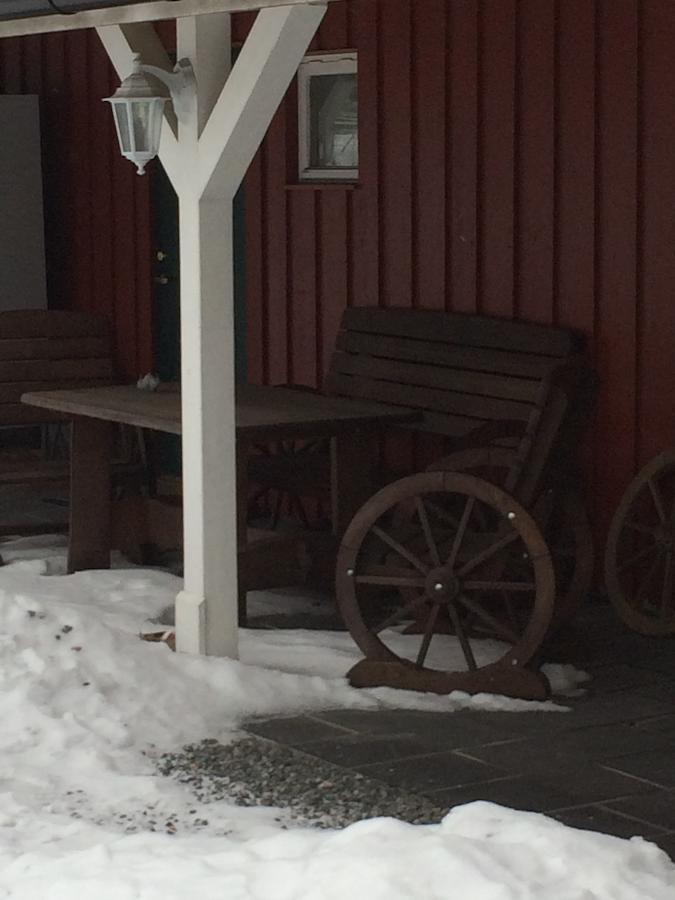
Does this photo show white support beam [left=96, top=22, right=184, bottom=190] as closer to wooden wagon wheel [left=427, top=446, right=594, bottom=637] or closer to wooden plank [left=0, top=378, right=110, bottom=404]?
wooden wagon wheel [left=427, top=446, right=594, bottom=637]

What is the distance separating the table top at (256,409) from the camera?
7512 millimetres

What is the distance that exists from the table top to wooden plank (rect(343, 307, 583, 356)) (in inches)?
18.7

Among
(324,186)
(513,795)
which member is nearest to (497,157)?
(324,186)

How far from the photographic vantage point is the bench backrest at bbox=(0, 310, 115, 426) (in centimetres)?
963

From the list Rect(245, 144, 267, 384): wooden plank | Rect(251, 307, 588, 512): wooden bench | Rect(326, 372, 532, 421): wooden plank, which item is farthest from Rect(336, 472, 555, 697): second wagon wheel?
Rect(245, 144, 267, 384): wooden plank

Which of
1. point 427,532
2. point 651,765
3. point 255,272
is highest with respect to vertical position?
point 255,272

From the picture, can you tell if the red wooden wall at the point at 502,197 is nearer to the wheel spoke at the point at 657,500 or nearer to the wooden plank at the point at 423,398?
the wheel spoke at the point at 657,500

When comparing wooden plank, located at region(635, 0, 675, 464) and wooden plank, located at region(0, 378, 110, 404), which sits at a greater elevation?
wooden plank, located at region(635, 0, 675, 464)

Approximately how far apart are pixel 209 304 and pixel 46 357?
3242 millimetres

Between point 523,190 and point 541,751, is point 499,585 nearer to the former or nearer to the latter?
point 541,751

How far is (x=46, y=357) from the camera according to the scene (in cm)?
980

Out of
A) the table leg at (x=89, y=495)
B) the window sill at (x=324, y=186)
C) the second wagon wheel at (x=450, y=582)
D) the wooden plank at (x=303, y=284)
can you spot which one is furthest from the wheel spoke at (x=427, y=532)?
the wooden plank at (x=303, y=284)

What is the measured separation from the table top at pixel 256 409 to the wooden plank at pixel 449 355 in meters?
0.36

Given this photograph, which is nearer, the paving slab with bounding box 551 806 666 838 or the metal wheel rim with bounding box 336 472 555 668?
the paving slab with bounding box 551 806 666 838
